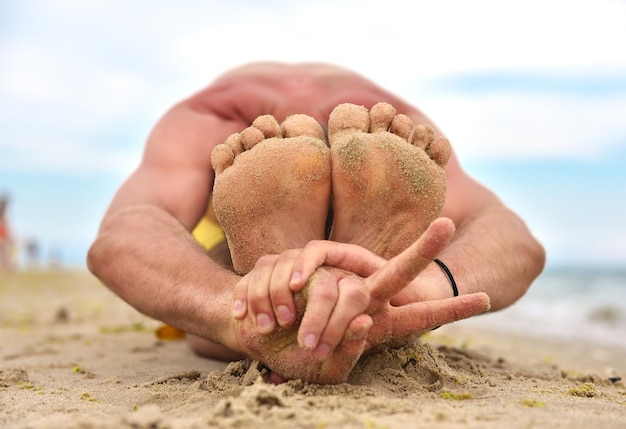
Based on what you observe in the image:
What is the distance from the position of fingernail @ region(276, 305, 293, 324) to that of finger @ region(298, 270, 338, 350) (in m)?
0.04

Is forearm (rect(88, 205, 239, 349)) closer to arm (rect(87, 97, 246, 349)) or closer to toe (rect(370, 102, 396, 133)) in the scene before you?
arm (rect(87, 97, 246, 349))

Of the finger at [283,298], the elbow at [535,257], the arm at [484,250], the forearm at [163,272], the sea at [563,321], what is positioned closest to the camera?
the finger at [283,298]

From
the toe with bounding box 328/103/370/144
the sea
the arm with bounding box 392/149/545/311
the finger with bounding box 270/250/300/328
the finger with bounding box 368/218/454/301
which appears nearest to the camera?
the finger with bounding box 368/218/454/301

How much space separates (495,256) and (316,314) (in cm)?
95

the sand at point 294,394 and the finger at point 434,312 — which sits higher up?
the finger at point 434,312

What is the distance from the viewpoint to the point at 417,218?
158cm

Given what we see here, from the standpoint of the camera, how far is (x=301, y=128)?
1667mm

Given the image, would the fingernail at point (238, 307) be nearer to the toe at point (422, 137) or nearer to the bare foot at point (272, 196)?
the bare foot at point (272, 196)

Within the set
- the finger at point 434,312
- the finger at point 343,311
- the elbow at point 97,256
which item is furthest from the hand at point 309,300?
the elbow at point 97,256

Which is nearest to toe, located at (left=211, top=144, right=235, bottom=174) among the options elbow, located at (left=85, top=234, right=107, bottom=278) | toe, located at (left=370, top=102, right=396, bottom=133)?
toe, located at (left=370, top=102, right=396, bottom=133)

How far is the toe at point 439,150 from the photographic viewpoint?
1646 mm

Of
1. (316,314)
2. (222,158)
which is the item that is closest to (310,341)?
(316,314)

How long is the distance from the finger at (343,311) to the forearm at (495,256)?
1.82ft

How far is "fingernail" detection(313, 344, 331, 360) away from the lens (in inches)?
48.5
